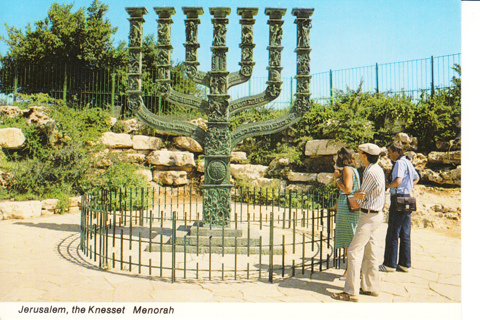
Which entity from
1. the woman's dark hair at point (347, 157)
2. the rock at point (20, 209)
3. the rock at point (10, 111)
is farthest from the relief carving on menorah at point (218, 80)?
the rock at point (10, 111)

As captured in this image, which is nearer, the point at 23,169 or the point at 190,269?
the point at 190,269

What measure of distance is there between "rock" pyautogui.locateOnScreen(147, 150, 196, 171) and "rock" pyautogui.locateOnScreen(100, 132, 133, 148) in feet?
2.51

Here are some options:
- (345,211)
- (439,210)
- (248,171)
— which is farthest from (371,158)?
(248,171)

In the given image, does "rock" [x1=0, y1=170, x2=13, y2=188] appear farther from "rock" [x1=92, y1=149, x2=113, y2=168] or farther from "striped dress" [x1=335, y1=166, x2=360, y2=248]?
"striped dress" [x1=335, y1=166, x2=360, y2=248]

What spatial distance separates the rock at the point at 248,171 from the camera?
1049cm

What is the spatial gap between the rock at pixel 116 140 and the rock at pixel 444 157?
8228 mm

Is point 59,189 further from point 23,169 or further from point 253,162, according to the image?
point 253,162

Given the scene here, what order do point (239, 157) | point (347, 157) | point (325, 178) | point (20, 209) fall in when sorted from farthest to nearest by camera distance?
point (239, 157)
point (325, 178)
point (20, 209)
point (347, 157)

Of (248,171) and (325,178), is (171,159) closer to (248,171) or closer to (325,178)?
(248,171)

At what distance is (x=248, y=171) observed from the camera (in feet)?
34.8

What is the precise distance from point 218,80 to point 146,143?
6.21m
